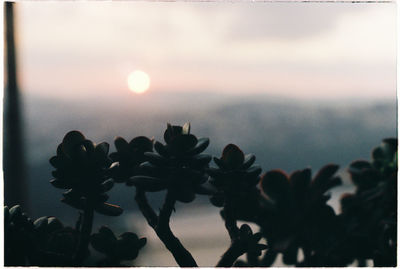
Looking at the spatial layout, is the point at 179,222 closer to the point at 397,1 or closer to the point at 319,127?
the point at 319,127

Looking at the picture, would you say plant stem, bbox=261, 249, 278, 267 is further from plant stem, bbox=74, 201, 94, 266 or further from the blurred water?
plant stem, bbox=74, 201, 94, 266

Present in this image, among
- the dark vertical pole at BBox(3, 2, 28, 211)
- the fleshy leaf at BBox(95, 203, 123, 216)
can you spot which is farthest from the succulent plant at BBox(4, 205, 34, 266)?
the dark vertical pole at BBox(3, 2, 28, 211)

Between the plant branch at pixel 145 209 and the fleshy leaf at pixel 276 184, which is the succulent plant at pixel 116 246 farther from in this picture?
the fleshy leaf at pixel 276 184

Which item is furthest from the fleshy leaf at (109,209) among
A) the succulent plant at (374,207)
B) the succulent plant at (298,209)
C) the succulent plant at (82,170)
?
the succulent plant at (374,207)

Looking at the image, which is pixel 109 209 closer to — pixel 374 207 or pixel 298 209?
pixel 298 209

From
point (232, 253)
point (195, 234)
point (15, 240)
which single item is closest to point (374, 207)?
point (232, 253)

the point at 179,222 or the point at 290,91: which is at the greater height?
the point at 290,91

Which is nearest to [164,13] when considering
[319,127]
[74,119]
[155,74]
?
[155,74]
